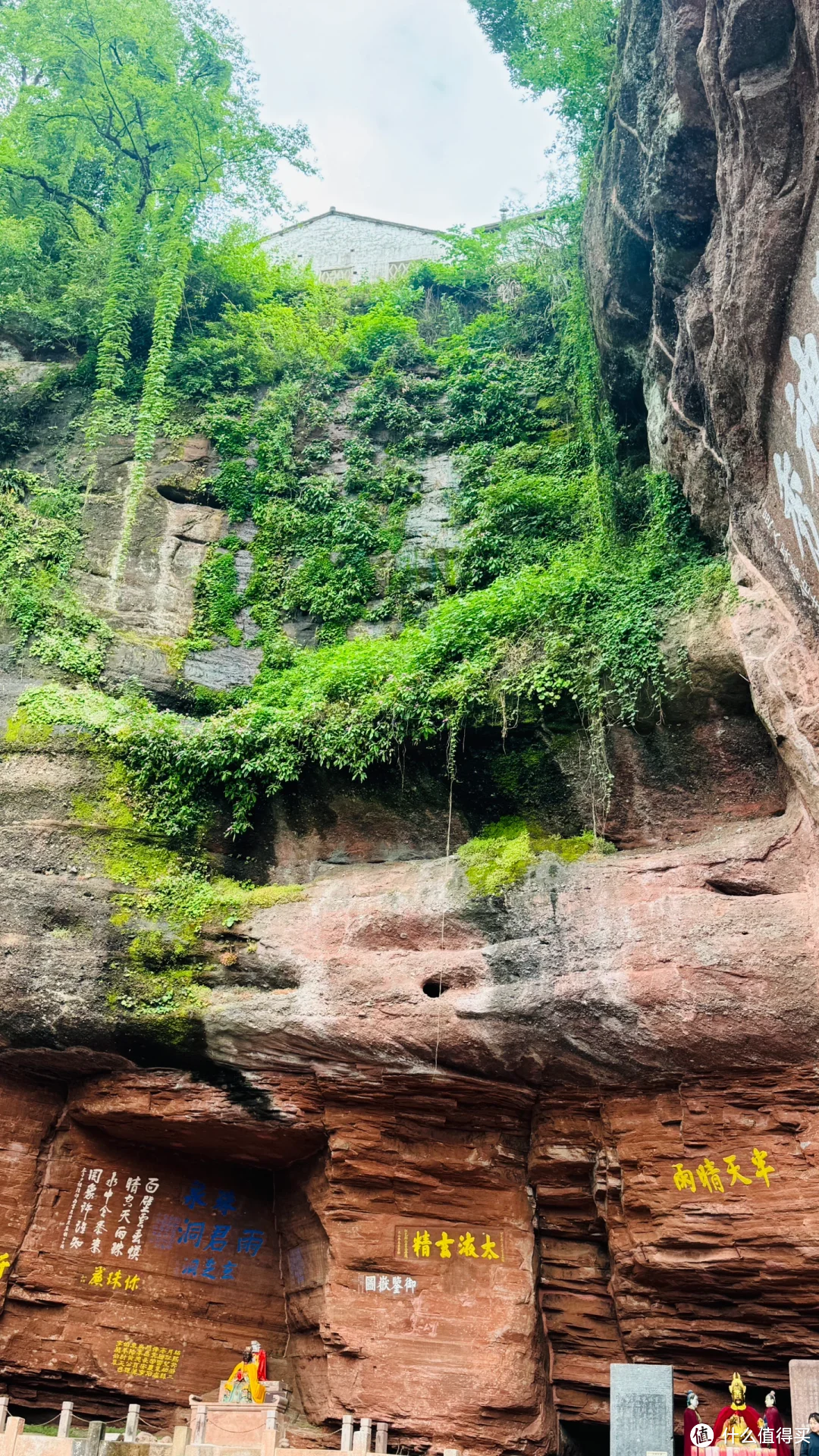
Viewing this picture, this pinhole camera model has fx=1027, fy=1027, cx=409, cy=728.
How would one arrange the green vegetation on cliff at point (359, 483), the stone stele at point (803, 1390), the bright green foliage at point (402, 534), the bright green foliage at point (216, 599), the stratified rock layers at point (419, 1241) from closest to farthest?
the stone stele at point (803, 1390), the stratified rock layers at point (419, 1241), the bright green foliage at point (402, 534), the green vegetation on cliff at point (359, 483), the bright green foliage at point (216, 599)

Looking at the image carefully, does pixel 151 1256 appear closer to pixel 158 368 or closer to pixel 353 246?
pixel 158 368

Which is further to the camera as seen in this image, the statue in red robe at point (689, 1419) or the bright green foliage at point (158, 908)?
the bright green foliage at point (158, 908)

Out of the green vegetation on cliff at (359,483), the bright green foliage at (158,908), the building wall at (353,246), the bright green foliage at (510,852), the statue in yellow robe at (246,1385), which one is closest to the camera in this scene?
the statue in yellow robe at (246,1385)

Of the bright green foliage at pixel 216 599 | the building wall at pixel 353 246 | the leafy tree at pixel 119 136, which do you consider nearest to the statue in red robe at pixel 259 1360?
the bright green foliage at pixel 216 599

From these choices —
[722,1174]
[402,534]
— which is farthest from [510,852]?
[402,534]

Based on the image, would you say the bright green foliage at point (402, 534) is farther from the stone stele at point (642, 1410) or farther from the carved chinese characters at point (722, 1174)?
the stone stele at point (642, 1410)

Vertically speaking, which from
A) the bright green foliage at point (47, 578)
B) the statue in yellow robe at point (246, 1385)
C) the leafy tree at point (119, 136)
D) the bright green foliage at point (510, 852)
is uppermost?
the leafy tree at point (119, 136)

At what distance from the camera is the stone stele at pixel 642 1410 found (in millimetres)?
7348

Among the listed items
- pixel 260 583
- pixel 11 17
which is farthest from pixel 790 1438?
pixel 11 17

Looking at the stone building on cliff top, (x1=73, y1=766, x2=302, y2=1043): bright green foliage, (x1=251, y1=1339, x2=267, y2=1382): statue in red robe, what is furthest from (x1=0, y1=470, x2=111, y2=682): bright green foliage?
(x1=251, y1=1339, x2=267, y2=1382): statue in red robe

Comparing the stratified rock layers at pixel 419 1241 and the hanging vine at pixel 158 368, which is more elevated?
the hanging vine at pixel 158 368

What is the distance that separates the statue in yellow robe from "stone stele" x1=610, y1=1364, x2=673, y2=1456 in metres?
3.12

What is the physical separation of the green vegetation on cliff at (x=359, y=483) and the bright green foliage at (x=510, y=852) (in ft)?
1.97

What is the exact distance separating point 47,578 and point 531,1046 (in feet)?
26.8
